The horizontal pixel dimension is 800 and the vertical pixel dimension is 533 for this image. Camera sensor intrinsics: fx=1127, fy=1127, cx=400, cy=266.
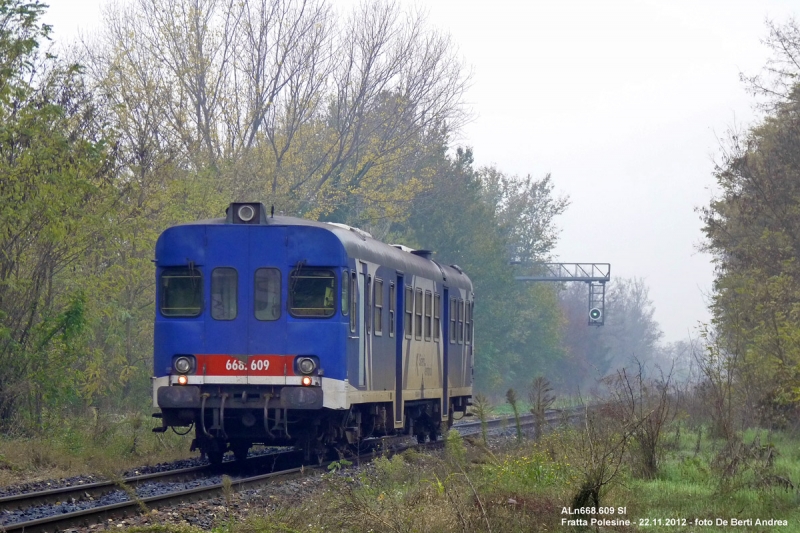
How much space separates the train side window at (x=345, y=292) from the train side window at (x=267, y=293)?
0.80 meters

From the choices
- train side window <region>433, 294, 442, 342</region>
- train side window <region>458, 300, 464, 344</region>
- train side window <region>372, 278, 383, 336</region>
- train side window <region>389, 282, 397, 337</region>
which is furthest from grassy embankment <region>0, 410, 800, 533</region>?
train side window <region>458, 300, 464, 344</region>

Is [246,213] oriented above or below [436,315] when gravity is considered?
above

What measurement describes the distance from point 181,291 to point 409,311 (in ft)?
14.7

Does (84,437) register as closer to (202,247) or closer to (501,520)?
(202,247)

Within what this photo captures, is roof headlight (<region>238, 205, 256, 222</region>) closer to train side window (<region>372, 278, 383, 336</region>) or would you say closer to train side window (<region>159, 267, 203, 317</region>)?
train side window (<region>159, 267, 203, 317</region>)

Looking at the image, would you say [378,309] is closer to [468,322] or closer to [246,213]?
[246,213]

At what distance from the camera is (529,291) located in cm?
6788

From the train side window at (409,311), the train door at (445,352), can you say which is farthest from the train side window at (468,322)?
the train side window at (409,311)

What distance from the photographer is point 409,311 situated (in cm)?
1745

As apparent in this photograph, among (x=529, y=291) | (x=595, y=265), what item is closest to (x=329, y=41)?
(x=595, y=265)

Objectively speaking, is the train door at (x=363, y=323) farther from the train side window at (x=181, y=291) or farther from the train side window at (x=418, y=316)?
the train side window at (x=418, y=316)

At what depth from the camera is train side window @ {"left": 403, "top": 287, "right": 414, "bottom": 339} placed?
56.6 feet

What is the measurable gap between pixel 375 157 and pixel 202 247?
25.1 meters

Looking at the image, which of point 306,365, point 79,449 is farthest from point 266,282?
point 79,449
